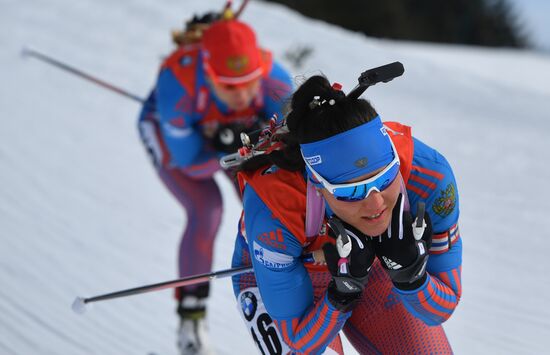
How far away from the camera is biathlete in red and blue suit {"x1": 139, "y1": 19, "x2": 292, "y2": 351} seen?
13.9ft

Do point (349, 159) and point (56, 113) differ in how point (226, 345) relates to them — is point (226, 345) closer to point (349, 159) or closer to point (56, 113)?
point (349, 159)

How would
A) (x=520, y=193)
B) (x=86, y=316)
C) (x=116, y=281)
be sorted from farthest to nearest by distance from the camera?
(x=520, y=193)
(x=116, y=281)
(x=86, y=316)

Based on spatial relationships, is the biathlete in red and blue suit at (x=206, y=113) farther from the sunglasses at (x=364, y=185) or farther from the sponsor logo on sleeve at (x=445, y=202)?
the sunglasses at (x=364, y=185)

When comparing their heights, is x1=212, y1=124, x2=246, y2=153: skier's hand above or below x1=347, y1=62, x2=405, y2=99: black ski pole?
below

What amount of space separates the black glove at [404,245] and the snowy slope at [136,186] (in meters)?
1.41

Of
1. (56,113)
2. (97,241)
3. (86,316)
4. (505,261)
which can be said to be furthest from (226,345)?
(56,113)

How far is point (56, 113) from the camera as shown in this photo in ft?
26.8

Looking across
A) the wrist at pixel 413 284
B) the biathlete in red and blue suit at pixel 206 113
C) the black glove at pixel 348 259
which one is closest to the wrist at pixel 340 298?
the black glove at pixel 348 259

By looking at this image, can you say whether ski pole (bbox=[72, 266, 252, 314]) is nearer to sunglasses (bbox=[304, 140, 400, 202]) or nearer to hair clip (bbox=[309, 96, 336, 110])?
sunglasses (bbox=[304, 140, 400, 202])

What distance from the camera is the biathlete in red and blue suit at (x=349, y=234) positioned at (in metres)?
2.34

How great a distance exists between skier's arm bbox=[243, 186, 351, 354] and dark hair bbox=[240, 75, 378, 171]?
29 centimetres

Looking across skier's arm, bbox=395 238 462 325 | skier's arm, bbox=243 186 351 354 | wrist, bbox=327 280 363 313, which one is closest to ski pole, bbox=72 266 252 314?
skier's arm, bbox=243 186 351 354

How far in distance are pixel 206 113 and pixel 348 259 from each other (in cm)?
220

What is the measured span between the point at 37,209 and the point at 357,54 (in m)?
5.95
